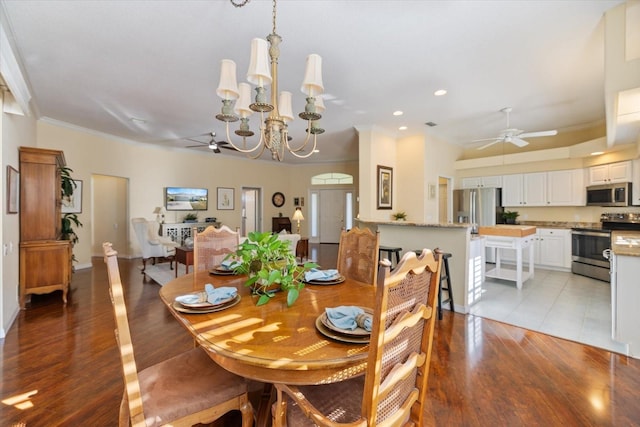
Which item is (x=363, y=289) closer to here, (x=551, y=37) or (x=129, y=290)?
(x=551, y=37)

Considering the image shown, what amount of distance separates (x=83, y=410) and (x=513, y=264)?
697cm

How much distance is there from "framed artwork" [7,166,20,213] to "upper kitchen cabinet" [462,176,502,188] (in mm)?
7915

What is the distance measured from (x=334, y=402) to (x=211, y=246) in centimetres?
174

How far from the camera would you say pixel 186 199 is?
7641mm

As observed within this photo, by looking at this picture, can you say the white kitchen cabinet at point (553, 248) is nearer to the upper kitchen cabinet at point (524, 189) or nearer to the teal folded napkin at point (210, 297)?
the upper kitchen cabinet at point (524, 189)

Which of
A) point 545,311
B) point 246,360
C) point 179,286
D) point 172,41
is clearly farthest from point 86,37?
point 545,311

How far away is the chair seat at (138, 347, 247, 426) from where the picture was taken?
1.15 m

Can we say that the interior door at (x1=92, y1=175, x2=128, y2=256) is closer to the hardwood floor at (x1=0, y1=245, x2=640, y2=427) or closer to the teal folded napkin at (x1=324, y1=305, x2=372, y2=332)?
the hardwood floor at (x1=0, y1=245, x2=640, y2=427)

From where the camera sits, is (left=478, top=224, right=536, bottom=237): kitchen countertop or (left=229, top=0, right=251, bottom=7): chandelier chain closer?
(left=229, top=0, right=251, bottom=7): chandelier chain

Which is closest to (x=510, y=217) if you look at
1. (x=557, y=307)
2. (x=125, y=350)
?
(x=557, y=307)

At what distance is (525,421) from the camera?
1672mm

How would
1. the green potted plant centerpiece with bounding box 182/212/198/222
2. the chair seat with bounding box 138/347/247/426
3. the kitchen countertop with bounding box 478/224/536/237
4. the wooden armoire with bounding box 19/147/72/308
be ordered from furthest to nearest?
the green potted plant centerpiece with bounding box 182/212/198/222 < the kitchen countertop with bounding box 478/224/536/237 < the wooden armoire with bounding box 19/147/72/308 < the chair seat with bounding box 138/347/247/426

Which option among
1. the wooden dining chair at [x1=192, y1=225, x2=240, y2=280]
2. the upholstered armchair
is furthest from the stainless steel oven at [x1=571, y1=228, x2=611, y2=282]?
the upholstered armchair

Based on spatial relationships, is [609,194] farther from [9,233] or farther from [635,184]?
[9,233]
